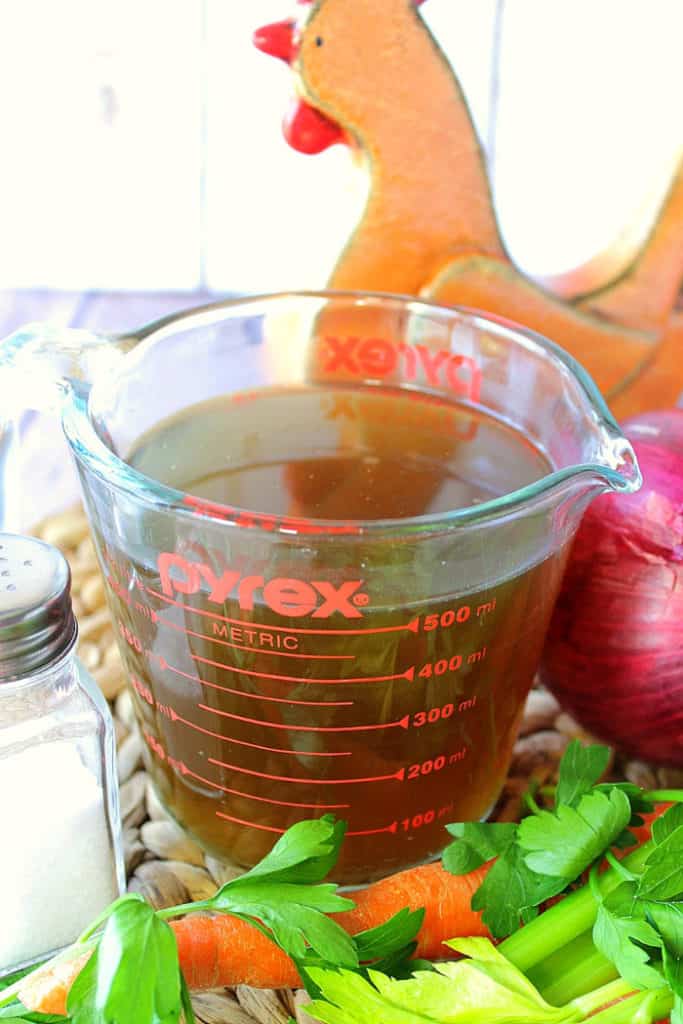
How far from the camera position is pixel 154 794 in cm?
94

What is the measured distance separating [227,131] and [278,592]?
134 centimetres

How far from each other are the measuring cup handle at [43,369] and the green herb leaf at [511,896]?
402mm

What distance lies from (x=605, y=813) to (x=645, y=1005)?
113mm

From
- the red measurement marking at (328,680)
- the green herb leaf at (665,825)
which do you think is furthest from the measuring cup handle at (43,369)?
the green herb leaf at (665,825)

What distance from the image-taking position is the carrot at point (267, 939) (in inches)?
28.2

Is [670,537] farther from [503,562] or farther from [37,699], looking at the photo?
[37,699]

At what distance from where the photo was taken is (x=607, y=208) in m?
1.88

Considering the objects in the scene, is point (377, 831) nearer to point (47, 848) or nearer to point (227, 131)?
point (47, 848)

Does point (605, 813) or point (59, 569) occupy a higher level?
point (59, 569)

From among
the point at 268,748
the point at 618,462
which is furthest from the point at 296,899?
the point at 618,462

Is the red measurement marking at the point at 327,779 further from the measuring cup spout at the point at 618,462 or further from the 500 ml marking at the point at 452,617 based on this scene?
the measuring cup spout at the point at 618,462

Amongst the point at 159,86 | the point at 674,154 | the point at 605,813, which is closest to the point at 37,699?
the point at 605,813

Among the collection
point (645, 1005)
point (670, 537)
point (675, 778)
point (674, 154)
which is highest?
point (674, 154)

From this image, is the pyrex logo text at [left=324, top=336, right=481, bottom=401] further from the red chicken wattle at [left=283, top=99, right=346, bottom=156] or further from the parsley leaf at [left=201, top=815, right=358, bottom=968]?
the parsley leaf at [left=201, top=815, right=358, bottom=968]
